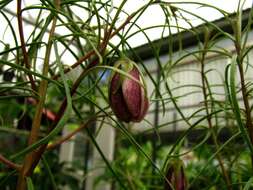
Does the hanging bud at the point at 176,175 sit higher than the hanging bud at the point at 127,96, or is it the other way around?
the hanging bud at the point at 127,96

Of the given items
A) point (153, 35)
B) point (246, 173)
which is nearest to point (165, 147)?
point (153, 35)

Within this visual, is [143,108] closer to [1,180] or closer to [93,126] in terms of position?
[1,180]

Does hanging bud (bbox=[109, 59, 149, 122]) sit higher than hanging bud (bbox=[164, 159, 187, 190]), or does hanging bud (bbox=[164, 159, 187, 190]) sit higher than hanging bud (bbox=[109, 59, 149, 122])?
hanging bud (bbox=[109, 59, 149, 122])
